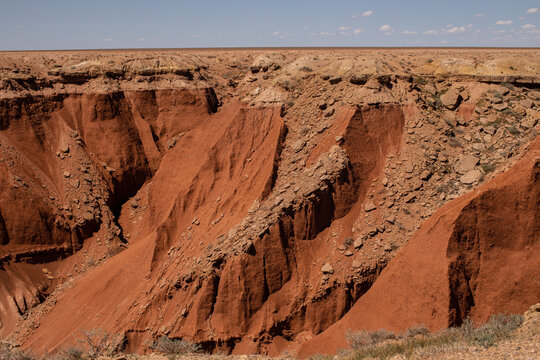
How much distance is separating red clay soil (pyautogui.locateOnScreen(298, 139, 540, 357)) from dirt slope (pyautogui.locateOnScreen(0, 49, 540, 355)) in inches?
2.7

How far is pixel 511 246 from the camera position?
13758mm

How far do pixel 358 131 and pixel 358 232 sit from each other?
478 cm

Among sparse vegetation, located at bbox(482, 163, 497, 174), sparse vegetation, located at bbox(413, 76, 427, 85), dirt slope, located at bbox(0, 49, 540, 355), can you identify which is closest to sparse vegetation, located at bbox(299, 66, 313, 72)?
dirt slope, located at bbox(0, 49, 540, 355)

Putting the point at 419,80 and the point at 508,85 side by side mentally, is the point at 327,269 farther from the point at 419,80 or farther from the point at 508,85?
the point at 508,85

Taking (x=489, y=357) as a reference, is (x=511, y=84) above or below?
above

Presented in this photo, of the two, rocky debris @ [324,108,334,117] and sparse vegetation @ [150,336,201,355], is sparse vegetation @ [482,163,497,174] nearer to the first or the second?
rocky debris @ [324,108,334,117]

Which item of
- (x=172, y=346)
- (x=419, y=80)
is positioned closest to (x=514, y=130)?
(x=419, y=80)

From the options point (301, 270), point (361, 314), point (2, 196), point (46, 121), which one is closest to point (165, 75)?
point (46, 121)

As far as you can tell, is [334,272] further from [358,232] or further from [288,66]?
[288,66]

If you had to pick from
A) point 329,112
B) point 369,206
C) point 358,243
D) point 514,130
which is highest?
point 329,112

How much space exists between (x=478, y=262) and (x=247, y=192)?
9.89 m

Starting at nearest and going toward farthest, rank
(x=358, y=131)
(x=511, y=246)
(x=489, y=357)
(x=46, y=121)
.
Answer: (x=489, y=357) < (x=511, y=246) < (x=358, y=131) < (x=46, y=121)

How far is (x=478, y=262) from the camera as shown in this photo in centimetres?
1384

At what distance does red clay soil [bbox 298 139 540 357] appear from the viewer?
13320mm
